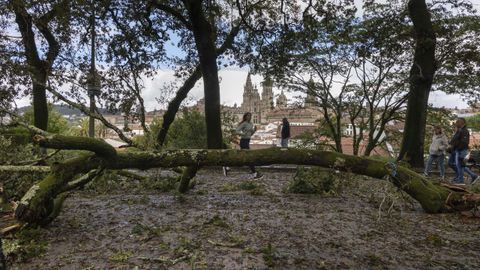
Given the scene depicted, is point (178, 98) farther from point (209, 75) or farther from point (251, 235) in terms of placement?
point (251, 235)

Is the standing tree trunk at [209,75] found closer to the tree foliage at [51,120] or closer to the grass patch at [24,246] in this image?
the grass patch at [24,246]

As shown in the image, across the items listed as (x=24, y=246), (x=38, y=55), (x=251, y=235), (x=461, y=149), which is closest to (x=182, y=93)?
(x=38, y=55)

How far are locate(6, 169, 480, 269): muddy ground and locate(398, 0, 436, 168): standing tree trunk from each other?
6475 mm

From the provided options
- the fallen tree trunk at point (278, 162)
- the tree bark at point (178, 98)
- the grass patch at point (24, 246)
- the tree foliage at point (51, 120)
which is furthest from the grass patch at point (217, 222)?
the tree foliage at point (51, 120)

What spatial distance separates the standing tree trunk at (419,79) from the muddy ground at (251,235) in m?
6.48

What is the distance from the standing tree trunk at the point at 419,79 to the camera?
12141 millimetres

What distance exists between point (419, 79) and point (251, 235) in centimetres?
990

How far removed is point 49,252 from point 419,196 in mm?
4781

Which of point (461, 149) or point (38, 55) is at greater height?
point (38, 55)

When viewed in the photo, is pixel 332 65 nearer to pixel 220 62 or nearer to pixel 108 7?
pixel 220 62

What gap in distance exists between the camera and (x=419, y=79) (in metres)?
12.4

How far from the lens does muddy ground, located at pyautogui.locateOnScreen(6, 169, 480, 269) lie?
12.9 feet

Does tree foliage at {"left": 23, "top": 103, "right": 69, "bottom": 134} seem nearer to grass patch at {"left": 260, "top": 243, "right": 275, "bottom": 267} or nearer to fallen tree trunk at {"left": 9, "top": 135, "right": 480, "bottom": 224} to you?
fallen tree trunk at {"left": 9, "top": 135, "right": 480, "bottom": 224}

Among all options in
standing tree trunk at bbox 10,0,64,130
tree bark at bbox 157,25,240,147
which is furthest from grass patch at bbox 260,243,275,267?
tree bark at bbox 157,25,240,147
